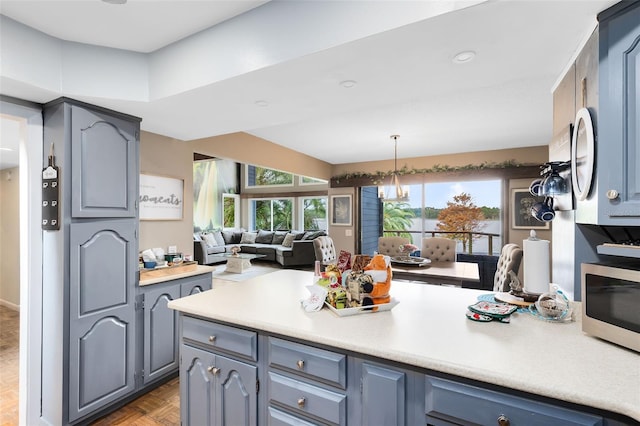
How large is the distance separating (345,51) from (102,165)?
181 cm

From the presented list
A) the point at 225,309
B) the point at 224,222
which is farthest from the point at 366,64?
the point at 224,222

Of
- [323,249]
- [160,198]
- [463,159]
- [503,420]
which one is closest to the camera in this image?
[503,420]

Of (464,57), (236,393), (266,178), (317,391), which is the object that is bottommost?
(236,393)

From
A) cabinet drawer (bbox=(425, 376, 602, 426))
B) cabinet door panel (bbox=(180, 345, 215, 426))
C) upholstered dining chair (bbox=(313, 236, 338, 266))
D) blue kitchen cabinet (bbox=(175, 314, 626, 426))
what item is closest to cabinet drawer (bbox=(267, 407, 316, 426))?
blue kitchen cabinet (bbox=(175, 314, 626, 426))

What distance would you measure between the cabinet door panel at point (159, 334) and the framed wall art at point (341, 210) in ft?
13.2

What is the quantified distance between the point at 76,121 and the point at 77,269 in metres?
0.95

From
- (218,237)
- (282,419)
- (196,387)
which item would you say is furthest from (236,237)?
(282,419)

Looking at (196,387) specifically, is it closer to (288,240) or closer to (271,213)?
(288,240)

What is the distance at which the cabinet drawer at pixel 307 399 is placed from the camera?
1.17 meters

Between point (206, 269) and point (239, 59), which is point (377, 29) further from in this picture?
point (206, 269)

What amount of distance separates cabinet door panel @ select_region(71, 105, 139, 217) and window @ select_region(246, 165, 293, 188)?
8.04m

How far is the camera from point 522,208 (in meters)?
4.79

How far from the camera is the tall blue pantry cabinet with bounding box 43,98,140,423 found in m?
1.92

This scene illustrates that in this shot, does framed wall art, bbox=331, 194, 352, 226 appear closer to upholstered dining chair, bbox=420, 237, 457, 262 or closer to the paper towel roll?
upholstered dining chair, bbox=420, 237, 457, 262
